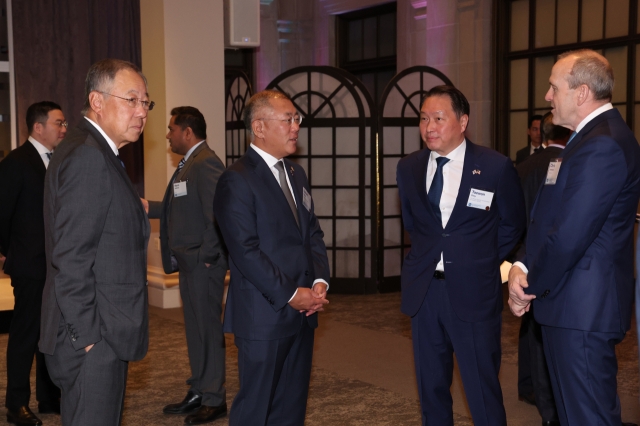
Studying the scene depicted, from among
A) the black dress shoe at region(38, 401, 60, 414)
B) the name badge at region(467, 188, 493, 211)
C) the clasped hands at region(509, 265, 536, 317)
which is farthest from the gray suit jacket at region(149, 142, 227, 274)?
the clasped hands at region(509, 265, 536, 317)

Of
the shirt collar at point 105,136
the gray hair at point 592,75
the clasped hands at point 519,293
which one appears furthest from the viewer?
the clasped hands at point 519,293

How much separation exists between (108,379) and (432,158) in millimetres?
1764

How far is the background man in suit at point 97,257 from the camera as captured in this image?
2322mm

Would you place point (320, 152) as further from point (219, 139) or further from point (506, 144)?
point (506, 144)

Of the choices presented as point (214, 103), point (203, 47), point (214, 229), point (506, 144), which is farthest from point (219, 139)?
point (506, 144)

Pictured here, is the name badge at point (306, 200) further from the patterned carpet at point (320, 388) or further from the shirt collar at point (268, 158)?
the patterned carpet at point (320, 388)

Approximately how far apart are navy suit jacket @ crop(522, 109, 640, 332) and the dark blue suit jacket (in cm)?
95

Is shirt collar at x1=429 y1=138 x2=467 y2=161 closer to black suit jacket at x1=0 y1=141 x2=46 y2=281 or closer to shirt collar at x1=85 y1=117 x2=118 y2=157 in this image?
shirt collar at x1=85 y1=117 x2=118 y2=157

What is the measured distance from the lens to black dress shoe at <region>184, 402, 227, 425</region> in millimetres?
4047

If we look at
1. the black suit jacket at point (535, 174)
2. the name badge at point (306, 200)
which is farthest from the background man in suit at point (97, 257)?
the black suit jacket at point (535, 174)

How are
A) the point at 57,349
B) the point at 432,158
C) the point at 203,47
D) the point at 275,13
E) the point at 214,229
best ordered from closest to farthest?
1. the point at 57,349
2. the point at 432,158
3. the point at 214,229
4. the point at 203,47
5. the point at 275,13

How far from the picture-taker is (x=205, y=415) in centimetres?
407

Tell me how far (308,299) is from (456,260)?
0.68 m

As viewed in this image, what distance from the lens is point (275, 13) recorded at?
38.9 ft
